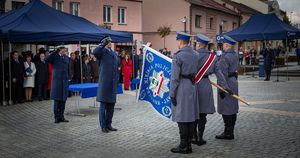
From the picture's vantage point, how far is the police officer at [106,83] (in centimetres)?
852

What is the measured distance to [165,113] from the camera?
290 inches

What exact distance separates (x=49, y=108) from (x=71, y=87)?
1.78 m

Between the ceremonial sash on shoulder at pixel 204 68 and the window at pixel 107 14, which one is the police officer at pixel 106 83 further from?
the window at pixel 107 14

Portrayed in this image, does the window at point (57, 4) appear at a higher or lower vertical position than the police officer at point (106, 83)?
higher

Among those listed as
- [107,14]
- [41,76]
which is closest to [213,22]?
[107,14]

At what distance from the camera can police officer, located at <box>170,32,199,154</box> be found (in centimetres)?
652

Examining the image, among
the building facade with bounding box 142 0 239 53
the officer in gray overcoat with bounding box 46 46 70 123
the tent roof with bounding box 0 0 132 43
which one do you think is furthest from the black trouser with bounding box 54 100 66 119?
the building facade with bounding box 142 0 239 53

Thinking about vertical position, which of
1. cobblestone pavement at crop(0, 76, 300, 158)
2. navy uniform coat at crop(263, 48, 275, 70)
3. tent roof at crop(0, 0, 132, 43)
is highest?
tent roof at crop(0, 0, 132, 43)

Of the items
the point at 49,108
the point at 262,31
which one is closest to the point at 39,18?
the point at 49,108

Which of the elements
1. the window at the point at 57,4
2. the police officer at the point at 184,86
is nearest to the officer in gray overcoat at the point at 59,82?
the police officer at the point at 184,86

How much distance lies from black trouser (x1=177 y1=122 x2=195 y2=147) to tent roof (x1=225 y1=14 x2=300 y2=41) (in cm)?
1490

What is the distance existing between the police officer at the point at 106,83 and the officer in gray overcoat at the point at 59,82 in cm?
161

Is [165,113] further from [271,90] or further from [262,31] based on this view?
[262,31]

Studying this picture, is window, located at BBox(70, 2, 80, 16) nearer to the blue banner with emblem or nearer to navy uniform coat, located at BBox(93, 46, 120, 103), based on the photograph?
navy uniform coat, located at BBox(93, 46, 120, 103)
